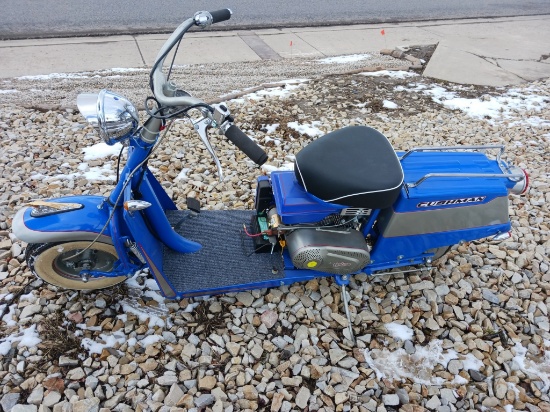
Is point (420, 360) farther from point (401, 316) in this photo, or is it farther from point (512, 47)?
point (512, 47)

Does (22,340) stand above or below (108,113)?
below

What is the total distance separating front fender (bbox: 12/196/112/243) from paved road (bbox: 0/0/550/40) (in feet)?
18.2

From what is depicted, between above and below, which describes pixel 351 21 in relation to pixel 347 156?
below

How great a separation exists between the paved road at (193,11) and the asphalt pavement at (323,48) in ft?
1.17

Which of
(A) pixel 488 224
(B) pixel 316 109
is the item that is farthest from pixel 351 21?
(A) pixel 488 224

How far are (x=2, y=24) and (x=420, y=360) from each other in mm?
7840

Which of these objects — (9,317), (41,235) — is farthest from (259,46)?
(9,317)

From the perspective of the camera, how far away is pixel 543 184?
361 centimetres

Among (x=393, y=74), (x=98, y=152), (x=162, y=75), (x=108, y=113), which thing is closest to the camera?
(x=108, y=113)

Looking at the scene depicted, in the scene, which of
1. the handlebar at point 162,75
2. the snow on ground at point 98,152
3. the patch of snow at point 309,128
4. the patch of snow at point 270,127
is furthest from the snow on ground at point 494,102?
the handlebar at point 162,75

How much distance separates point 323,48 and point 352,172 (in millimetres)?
5153

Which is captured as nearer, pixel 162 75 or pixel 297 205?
pixel 162 75

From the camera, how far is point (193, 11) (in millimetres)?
7711

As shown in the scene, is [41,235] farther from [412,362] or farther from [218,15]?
[412,362]
